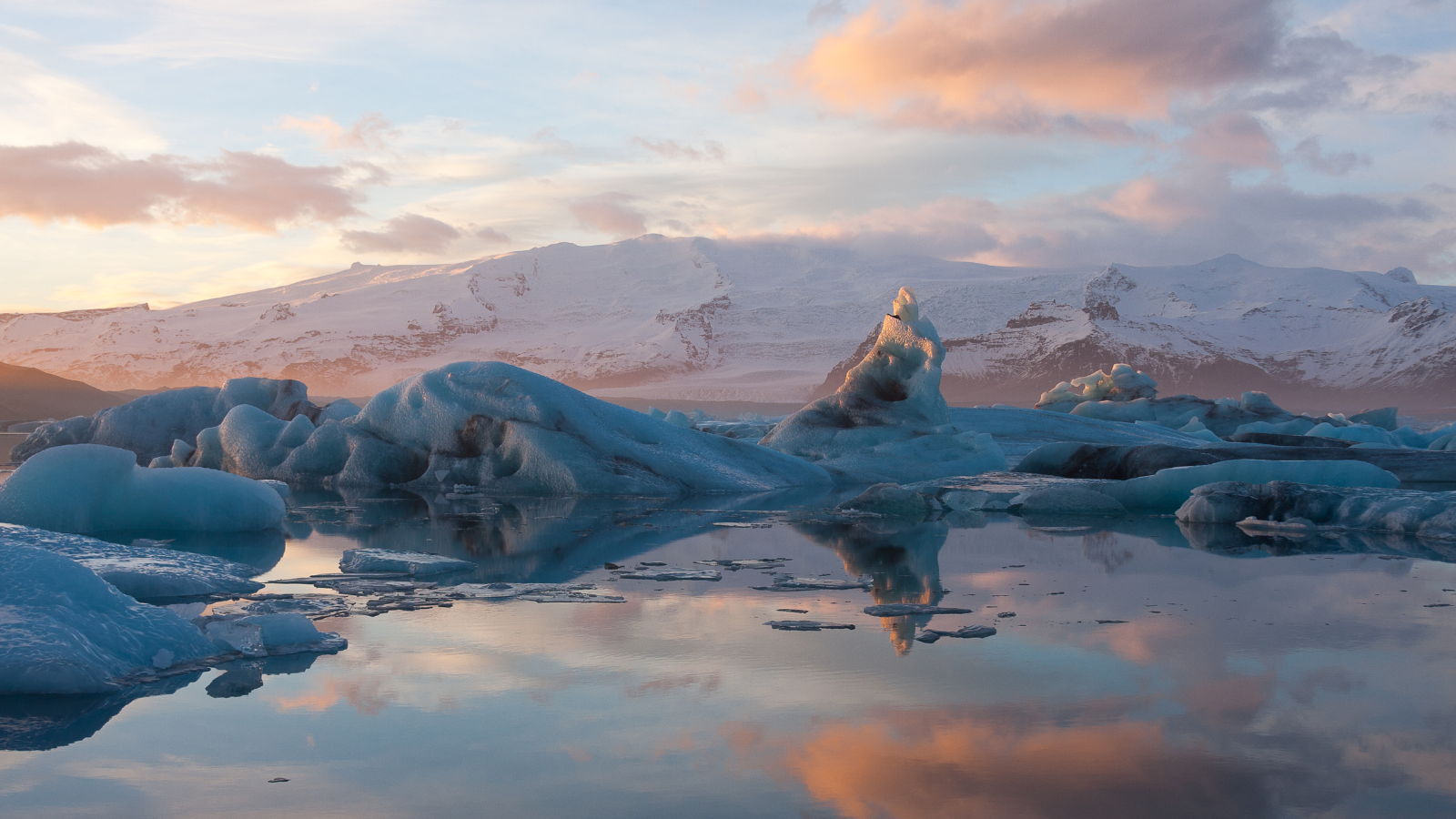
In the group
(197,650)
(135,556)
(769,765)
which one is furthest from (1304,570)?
(135,556)

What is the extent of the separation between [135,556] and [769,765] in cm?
440

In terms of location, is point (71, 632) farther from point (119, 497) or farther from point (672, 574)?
point (119, 497)

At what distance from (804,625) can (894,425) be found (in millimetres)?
11275

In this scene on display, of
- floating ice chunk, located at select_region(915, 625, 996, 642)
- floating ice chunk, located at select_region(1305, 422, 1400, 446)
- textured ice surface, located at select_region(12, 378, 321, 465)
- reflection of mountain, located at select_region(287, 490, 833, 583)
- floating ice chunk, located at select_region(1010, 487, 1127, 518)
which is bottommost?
floating ice chunk, located at select_region(1305, 422, 1400, 446)

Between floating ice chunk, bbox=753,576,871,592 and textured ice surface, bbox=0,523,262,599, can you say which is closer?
textured ice surface, bbox=0,523,262,599

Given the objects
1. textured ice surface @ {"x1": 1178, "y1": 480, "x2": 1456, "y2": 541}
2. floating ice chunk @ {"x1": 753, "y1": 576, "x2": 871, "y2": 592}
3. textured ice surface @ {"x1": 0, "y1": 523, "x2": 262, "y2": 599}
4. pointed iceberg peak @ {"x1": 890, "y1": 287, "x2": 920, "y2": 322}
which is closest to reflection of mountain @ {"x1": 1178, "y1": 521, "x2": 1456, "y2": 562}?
textured ice surface @ {"x1": 1178, "y1": 480, "x2": 1456, "y2": 541}

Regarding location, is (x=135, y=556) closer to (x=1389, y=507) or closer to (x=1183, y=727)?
(x=1183, y=727)

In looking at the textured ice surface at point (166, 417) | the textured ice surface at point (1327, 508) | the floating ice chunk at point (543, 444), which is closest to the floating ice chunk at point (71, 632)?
the textured ice surface at point (1327, 508)

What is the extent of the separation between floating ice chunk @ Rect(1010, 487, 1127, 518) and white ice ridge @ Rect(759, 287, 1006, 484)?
392 cm

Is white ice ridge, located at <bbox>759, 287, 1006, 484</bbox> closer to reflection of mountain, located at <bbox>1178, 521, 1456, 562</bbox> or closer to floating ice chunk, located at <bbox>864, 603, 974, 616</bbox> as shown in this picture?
reflection of mountain, located at <bbox>1178, 521, 1456, 562</bbox>

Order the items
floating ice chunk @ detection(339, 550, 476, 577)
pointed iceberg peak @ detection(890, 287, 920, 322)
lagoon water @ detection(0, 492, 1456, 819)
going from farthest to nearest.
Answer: pointed iceberg peak @ detection(890, 287, 920, 322)
floating ice chunk @ detection(339, 550, 476, 577)
lagoon water @ detection(0, 492, 1456, 819)

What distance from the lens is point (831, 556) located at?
6391 millimetres

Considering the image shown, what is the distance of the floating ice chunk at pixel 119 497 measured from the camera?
7.55 meters

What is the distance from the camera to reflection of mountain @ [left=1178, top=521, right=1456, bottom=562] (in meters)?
6.57
